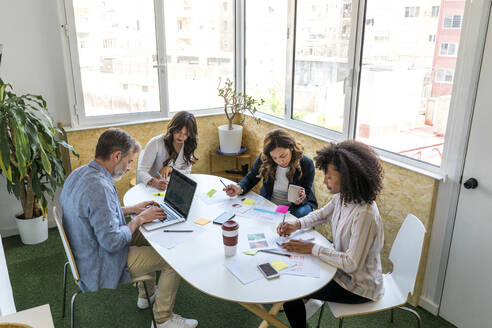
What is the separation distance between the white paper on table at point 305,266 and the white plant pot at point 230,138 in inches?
92.7

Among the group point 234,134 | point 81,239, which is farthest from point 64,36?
point 81,239

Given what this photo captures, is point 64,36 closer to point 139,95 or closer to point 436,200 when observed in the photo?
point 139,95

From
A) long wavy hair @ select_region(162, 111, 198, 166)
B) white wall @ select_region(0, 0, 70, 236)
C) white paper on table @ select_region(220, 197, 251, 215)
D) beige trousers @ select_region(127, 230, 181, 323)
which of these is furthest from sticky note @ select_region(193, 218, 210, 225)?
white wall @ select_region(0, 0, 70, 236)

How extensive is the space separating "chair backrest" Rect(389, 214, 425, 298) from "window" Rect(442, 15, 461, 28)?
1223mm

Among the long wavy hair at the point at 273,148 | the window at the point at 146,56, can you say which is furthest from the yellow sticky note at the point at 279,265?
the window at the point at 146,56

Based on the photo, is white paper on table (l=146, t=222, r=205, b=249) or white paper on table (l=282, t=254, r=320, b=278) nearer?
white paper on table (l=282, t=254, r=320, b=278)

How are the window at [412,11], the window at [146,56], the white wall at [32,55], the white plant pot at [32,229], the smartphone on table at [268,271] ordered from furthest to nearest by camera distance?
the window at [146,56] < the white plant pot at [32,229] < the white wall at [32,55] < the window at [412,11] < the smartphone on table at [268,271]

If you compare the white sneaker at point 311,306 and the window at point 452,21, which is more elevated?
the window at point 452,21

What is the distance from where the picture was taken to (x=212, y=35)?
439cm

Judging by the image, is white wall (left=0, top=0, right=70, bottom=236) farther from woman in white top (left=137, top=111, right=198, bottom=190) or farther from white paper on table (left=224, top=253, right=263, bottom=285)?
white paper on table (left=224, top=253, right=263, bottom=285)

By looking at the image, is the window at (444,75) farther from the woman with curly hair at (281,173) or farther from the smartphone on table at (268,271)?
the smartphone on table at (268,271)

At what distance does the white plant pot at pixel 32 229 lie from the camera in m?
3.54

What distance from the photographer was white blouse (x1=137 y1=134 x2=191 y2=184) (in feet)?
10.4

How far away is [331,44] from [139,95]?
203cm
